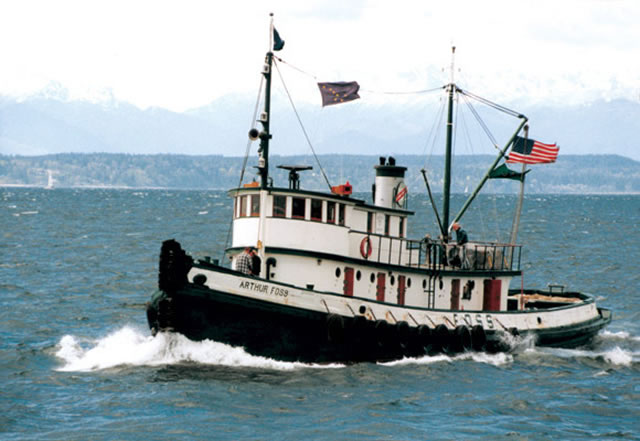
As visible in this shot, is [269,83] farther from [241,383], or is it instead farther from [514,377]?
[514,377]

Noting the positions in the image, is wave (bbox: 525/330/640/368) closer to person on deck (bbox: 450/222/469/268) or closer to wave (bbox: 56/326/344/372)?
person on deck (bbox: 450/222/469/268)

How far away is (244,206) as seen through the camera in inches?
1016

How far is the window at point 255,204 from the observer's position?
2538cm

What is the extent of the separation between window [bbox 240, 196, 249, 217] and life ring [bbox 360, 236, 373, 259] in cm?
356

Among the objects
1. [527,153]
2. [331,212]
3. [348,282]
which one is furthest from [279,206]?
[527,153]

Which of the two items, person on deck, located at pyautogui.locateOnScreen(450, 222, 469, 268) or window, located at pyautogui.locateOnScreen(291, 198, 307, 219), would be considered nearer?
window, located at pyautogui.locateOnScreen(291, 198, 307, 219)

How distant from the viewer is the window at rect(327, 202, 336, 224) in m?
25.7

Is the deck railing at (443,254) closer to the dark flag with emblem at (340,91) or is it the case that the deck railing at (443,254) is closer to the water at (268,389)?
the water at (268,389)

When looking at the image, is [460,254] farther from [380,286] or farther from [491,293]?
[380,286]

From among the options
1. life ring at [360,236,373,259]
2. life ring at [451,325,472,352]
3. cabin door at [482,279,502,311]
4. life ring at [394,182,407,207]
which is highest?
life ring at [394,182,407,207]

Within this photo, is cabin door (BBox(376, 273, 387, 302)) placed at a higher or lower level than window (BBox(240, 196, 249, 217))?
lower

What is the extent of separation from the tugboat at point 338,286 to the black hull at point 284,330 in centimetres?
3

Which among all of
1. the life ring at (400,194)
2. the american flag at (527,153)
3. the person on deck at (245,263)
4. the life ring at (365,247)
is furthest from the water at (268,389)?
the american flag at (527,153)

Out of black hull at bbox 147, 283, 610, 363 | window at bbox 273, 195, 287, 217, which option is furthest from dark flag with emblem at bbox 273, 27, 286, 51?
black hull at bbox 147, 283, 610, 363
